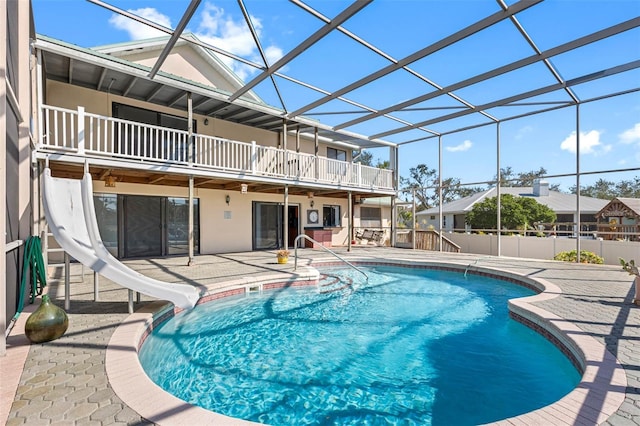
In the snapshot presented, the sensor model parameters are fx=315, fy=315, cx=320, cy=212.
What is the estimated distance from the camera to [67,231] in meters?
4.48

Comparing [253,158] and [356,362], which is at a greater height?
[253,158]

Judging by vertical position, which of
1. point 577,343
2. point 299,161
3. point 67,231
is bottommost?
point 577,343

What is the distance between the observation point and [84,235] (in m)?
4.91

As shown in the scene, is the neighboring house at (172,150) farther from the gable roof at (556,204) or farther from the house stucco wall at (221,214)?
the gable roof at (556,204)

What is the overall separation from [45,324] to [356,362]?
148 inches

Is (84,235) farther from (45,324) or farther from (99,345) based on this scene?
(99,345)

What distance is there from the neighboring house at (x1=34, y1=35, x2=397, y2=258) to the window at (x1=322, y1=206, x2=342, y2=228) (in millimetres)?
1677

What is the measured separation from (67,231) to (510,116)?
43.6ft

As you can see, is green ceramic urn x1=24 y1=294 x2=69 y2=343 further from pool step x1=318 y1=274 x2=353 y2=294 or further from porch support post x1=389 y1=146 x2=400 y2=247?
porch support post x1=389 y1=146 x2=400 y2=247

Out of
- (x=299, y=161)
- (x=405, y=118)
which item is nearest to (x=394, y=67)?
(x=405, y=118)

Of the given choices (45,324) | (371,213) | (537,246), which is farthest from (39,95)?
(537,246)

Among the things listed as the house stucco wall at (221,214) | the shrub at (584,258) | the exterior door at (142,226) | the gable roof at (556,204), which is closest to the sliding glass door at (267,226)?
the house stucco wall at (221,214)

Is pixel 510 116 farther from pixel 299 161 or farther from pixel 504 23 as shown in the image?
pixel 299 161

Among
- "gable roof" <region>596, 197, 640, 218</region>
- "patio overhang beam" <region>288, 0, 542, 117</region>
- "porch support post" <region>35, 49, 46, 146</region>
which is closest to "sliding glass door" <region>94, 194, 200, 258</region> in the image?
"porch support post" <region>35, 49, 46, 146</region>
